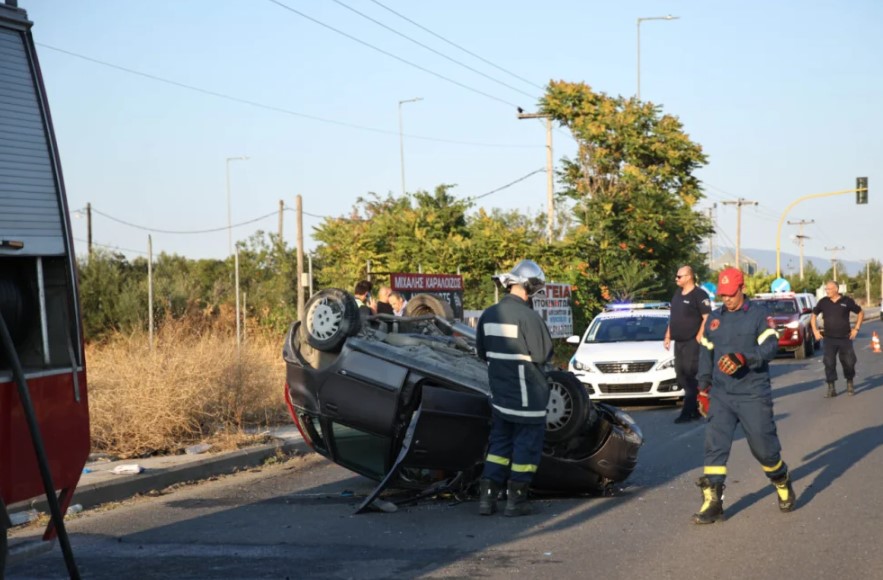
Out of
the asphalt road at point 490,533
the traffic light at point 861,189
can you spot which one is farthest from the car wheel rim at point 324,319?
the traffic light at point 861,189

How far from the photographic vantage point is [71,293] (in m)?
5.59

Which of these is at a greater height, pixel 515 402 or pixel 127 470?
pixel 515 402

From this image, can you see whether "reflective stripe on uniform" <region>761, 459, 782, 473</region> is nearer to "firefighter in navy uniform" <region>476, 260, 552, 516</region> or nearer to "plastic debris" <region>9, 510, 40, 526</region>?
"firefighter in navy uniform" <region>476, 260, 552, 516</region>

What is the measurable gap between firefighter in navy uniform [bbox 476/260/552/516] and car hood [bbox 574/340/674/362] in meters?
8.73

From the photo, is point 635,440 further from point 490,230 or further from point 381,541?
point 490,230

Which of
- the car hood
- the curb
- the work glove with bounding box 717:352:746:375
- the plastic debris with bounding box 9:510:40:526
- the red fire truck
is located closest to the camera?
the plastic debris with bounding box 9:510:40:526

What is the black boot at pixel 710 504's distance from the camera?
7992 mm

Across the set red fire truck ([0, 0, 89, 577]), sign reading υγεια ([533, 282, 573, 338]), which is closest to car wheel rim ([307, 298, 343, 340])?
red fire truck ([0, 0, 89, 577])

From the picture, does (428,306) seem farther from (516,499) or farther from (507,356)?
(516,499)

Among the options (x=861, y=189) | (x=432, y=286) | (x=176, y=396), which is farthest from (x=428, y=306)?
(x=861, y=189)

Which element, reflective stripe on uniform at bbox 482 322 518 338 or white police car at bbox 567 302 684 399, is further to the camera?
white police car at bbox 567 302 684 399

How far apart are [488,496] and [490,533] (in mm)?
615

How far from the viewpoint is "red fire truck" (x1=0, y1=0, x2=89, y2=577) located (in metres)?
5.16

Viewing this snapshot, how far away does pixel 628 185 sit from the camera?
32938mm
